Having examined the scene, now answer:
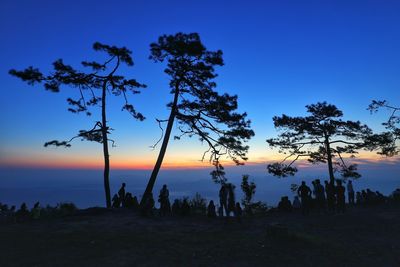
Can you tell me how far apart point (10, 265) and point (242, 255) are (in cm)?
615

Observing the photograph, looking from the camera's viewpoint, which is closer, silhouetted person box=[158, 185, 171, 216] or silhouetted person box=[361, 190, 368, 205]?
silhouetted person box=[158, 185, 171, 216]

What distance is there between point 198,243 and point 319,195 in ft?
30.5

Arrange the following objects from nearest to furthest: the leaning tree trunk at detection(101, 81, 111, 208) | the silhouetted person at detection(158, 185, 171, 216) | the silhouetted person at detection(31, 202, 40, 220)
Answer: the silhouetted person at detection(31, 202, 40, 220)
the silhouetted person at detection(158, 185, 171, 216)
the leaning tree trunk at detection(101, 81, 111, 208)

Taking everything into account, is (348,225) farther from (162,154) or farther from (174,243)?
(162,154)

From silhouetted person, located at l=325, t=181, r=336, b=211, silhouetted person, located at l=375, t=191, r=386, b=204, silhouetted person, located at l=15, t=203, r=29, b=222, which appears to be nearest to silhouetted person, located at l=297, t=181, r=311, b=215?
silhouetted person, located at l=325, t=181, r=336, b=211

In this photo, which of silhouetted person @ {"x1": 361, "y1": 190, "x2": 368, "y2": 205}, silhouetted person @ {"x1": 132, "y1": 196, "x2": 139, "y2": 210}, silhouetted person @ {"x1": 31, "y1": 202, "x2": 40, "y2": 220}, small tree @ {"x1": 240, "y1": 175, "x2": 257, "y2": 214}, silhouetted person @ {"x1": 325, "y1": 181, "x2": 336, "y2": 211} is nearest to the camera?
silhouetted person @ {"x1": 31, "y1": 202, "x2": 40, "y2": 220}

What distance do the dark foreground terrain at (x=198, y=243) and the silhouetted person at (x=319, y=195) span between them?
2.58 m

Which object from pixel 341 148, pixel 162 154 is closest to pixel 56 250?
pixel 162 154

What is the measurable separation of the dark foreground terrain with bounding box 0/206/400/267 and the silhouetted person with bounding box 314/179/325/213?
258 centimetres

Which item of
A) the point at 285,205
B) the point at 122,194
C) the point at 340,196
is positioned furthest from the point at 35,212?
the point at 340,196

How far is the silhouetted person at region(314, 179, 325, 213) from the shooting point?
18.8 meters

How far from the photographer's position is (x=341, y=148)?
25.0 metres

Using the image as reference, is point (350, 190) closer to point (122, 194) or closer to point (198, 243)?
point (122, 194)

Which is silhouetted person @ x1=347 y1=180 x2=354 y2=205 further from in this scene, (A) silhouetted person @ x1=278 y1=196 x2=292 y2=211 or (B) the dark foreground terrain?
(B) the dark foreground terrain
